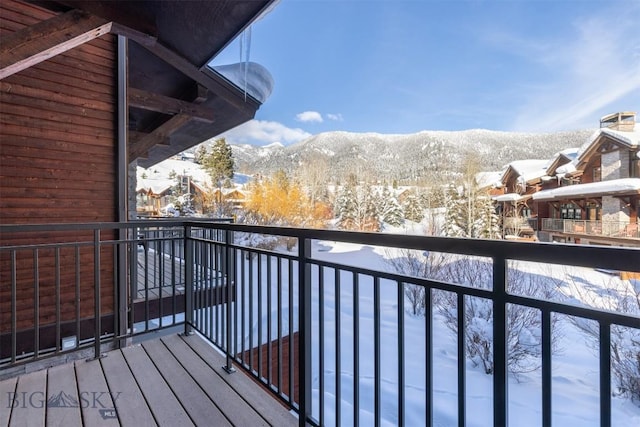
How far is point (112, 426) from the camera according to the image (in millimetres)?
1547

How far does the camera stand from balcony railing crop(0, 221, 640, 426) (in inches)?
31.1

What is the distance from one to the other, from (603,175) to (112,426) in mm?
16067

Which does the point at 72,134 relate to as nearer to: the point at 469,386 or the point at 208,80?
the point at 208,80

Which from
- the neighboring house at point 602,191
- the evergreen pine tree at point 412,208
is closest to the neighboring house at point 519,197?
the neighboring house at point 602,191

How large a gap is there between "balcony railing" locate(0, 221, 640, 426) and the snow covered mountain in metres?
18.2

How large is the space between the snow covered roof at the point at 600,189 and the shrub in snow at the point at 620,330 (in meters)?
7.92

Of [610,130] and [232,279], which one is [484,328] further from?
[610,130]

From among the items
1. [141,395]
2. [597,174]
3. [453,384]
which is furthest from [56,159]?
[597,174]

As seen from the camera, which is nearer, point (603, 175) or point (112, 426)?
point (112, 426)

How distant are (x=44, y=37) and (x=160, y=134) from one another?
9.98ft

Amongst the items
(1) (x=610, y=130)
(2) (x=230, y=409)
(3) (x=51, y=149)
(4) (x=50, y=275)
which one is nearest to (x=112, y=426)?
(2) (x=230, y=409)

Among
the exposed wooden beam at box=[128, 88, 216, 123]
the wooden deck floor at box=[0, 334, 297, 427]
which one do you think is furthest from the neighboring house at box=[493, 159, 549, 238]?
the wooden deck floor at box=[0, 334, 297, 427]

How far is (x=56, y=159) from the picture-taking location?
9.67 feet

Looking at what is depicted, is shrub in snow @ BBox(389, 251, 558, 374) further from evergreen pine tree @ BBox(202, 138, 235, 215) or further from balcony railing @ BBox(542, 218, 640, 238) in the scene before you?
evergreen pine tree @ BBox(202, 138, 235, 215)
